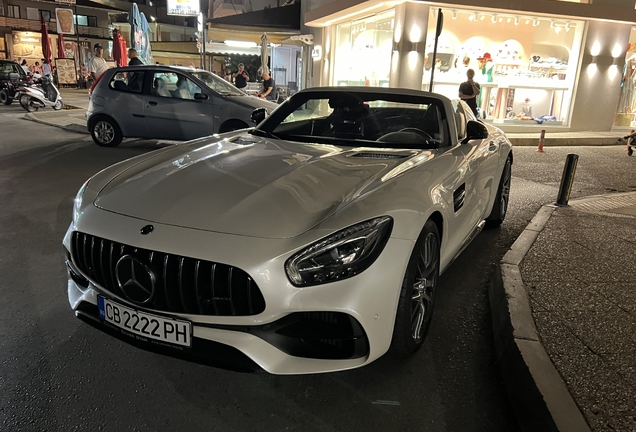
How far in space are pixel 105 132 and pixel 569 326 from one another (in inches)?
370

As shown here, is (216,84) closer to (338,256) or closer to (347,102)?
(347,102)

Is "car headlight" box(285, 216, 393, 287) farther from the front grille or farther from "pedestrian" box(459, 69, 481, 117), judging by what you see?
"pedestrian" box(459, 69, 481, 117)

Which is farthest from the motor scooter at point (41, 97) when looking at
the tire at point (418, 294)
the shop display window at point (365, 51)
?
the tire at point (418, 294)

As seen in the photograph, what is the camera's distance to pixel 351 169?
307cm

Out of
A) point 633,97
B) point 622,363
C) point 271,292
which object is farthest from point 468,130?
point 633,97

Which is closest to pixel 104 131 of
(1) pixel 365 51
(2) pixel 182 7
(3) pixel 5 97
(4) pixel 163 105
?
(4) pixel 163 105

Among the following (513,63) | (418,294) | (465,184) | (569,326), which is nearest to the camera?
(418,294)

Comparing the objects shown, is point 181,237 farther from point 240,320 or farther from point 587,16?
point 587,16

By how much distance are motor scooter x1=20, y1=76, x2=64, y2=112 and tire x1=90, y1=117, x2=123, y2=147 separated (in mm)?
9117

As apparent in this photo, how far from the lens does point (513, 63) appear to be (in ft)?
50.4

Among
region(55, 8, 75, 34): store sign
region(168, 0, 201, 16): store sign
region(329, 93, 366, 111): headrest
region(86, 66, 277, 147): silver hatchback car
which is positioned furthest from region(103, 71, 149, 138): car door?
region(55, 8, 75, 34): store sign

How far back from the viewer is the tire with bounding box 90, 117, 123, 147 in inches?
396

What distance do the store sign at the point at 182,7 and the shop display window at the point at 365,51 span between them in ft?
32.0

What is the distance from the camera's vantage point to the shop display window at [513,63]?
14.8m
